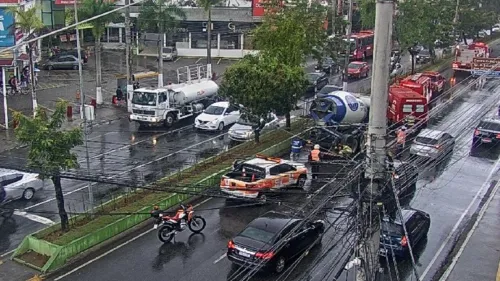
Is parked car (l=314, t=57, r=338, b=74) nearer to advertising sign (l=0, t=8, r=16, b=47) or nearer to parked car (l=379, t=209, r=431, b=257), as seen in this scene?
advertising sign (l=0, t=8, r=16, b=47)

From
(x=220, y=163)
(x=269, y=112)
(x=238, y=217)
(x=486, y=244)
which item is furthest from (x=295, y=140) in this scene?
(x=486, y=244)

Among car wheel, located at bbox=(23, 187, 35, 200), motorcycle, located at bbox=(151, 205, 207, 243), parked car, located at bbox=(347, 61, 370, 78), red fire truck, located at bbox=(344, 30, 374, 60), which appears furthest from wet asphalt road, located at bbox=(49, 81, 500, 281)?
red fire truck, located at bbox=(344, 30, 374, 60)

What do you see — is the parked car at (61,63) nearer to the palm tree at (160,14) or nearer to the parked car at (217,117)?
the palm tree at (160,14)

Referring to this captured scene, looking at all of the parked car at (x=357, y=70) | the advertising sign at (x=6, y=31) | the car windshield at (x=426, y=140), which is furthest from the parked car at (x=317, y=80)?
the advertising sign at (x=6, y=31)

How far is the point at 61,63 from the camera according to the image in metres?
50.8

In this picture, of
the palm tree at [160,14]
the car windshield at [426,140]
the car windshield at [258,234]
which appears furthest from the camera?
the palm tree at [160,14]

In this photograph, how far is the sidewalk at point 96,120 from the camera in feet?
103

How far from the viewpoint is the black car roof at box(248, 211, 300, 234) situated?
18.2 metres

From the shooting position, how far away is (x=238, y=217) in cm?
2272

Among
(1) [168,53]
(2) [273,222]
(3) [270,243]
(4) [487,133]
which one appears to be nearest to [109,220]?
(2) [273,222]

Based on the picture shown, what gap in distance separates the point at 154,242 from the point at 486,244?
1064 cm

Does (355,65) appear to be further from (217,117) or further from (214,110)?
(217,117)

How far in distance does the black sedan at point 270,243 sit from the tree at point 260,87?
10996 mm

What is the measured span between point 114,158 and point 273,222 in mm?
12355
